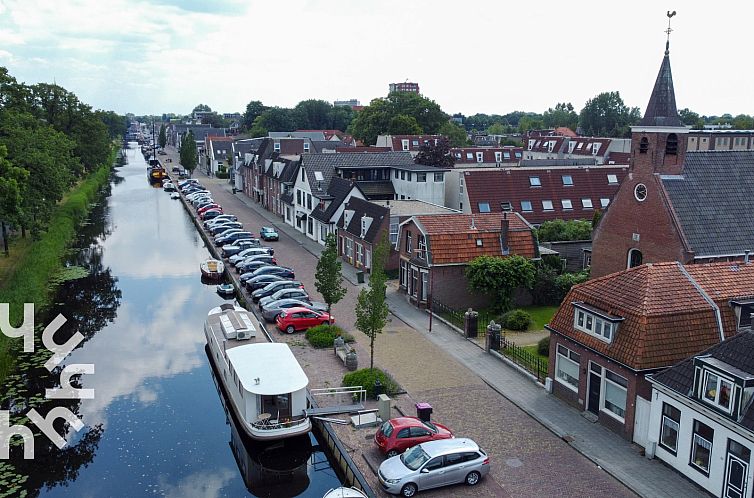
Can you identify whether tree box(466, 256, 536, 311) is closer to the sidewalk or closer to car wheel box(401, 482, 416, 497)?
the sidewalk

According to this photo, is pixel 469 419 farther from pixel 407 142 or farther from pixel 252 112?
pixel 252 112

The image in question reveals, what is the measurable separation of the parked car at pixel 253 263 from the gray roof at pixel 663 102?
25.7m

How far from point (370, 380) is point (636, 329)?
32.4ft

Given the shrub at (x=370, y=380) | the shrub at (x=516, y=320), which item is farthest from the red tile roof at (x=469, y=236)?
the shrub at (x=370, y=380)

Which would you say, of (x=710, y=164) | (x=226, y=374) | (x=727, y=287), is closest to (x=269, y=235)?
(x=226, y=374)

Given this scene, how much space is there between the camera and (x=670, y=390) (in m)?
Result: 19.8

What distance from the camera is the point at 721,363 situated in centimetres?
1884

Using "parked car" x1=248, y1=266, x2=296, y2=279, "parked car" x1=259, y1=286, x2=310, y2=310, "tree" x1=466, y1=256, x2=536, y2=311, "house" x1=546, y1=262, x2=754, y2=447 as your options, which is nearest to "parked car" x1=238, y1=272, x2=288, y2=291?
"parked car" x1=248, y1=266, x2=296, y2=279

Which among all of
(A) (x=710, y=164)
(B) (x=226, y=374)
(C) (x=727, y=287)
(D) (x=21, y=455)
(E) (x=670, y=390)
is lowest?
(D) (x=21, y=455)

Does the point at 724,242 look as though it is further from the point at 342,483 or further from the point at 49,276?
the point at 49,276

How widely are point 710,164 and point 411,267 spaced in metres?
16.6

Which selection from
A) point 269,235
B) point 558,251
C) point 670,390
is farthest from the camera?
point 269,235

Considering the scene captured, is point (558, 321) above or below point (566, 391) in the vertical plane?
above

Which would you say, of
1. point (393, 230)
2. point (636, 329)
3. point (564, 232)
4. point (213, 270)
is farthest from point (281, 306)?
point (564, 232)
